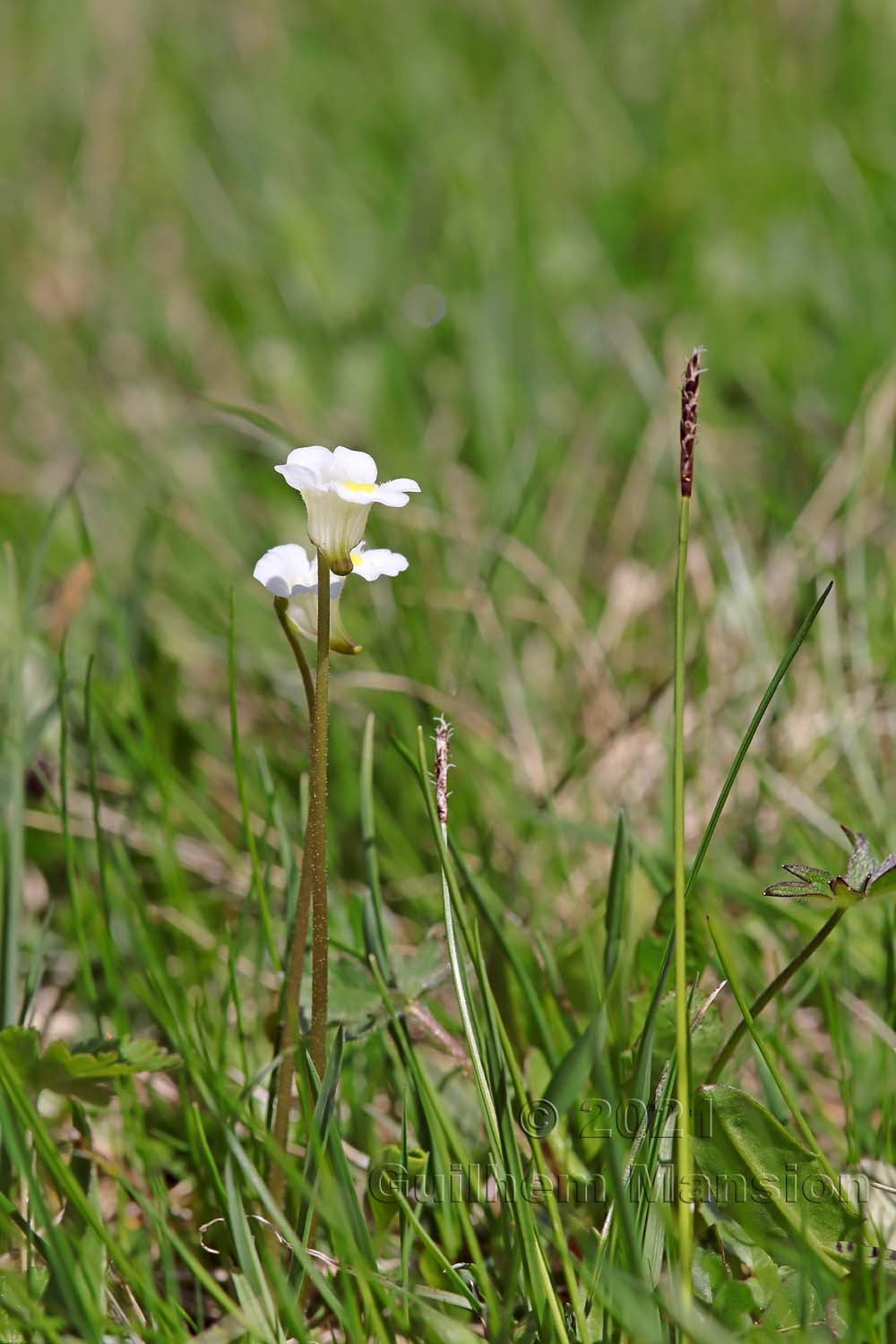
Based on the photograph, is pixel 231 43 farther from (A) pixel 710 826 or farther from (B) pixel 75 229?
(A) pixel 710 826

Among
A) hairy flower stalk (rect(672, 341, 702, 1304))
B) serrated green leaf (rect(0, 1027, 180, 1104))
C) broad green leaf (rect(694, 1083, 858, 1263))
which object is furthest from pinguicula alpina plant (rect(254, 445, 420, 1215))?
broad green leaf (rect(694, 1083, 858, 1263))

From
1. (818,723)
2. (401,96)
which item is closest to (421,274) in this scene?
(401,96)

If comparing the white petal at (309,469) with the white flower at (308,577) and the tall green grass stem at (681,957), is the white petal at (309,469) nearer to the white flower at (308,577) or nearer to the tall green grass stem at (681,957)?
the white flower at (308,577)

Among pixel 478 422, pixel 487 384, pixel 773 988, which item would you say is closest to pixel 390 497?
pixel 773 988

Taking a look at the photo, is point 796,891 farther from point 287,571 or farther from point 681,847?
point 287,571

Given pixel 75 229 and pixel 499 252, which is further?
pixel 75 229

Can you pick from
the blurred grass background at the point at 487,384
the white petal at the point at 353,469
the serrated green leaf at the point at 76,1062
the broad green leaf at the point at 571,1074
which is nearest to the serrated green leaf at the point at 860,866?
the broad green leaf at the point at 571,1074
